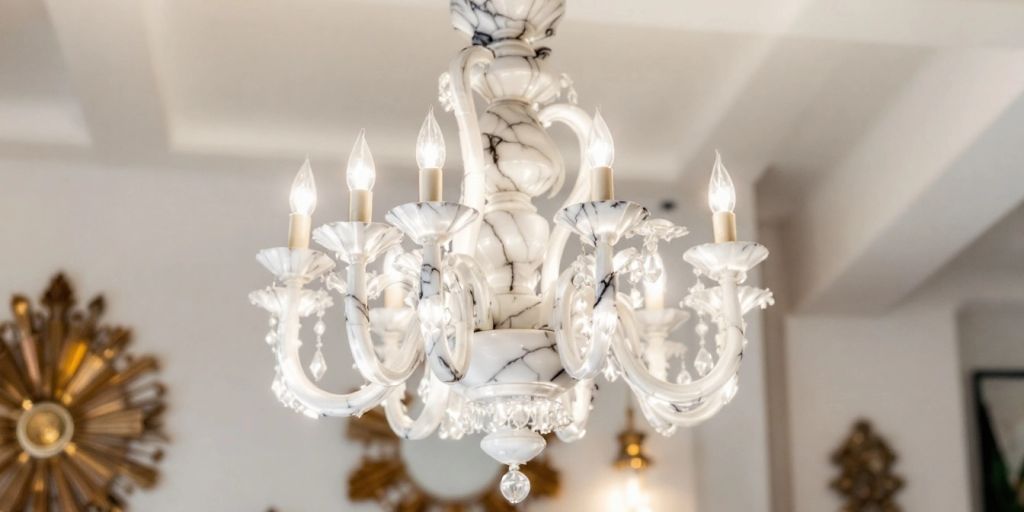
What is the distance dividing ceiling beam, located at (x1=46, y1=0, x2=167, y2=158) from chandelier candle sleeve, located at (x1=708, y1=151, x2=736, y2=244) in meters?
1.53

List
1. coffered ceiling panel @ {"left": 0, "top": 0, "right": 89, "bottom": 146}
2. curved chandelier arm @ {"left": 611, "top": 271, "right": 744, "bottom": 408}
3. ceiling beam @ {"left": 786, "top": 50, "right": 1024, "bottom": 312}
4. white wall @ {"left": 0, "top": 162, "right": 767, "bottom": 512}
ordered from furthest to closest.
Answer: white wall @ {"left": 0, "top": 162, "right": 767, "bottom": 512} < ceiling beam @ {"left": 786, "top": 50, "right": 1024, "bottom": 312} < coffered ceiling panel @ {"left": 0, "top": 0, "right": 89, "bottom": 146} < curved chandelier arm @ {"left": 611, "top": 271, "right": 744, "bottom": 408}

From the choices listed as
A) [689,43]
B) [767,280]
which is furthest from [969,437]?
[689,43]

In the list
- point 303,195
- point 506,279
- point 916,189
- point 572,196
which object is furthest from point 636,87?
point 303,195

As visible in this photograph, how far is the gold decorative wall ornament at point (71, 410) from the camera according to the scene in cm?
310

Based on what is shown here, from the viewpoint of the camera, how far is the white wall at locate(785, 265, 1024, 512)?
389 cm

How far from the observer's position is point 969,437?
4.14 meters

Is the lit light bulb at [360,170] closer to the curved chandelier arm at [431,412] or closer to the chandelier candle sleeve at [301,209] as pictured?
the chandelier candle sleeve at [301,209]

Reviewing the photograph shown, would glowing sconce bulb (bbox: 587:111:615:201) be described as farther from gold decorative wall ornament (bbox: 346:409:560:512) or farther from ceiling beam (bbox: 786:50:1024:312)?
gold decorative wall ornament (bbox: 346:409:560:512)

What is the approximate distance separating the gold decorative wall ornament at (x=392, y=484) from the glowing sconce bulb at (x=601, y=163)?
2118 mm

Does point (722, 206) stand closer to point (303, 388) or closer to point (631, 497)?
point (303, 388)

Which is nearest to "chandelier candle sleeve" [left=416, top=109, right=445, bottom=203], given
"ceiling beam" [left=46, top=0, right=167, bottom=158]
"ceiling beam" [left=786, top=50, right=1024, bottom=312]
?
"ceiling beam" [left=46, top=0, right=167, bottom=158]

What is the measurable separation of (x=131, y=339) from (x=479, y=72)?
208cm

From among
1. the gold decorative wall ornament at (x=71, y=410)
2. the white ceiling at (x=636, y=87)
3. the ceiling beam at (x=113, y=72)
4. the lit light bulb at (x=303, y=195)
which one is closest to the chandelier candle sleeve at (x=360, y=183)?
the lit light bulb at (x=303, y=195)

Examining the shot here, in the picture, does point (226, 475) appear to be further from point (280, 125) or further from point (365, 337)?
point (365, 337)
